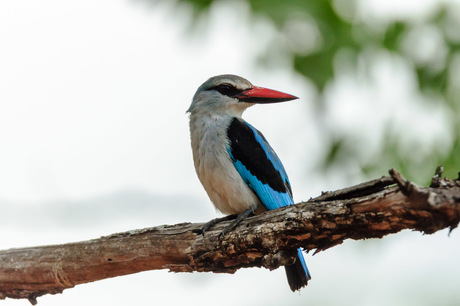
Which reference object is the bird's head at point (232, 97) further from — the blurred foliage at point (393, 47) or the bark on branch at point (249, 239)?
the bark on branch at point (249, 239)

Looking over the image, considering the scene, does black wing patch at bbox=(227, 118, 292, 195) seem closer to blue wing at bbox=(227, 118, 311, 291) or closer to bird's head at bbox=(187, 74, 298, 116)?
blue wing at bbox=(227, 118, 311, 291)

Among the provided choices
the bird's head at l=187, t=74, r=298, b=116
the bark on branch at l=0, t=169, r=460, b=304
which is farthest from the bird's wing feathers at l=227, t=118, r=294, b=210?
the bark on branch at l=0, t=169, r=460, b=304

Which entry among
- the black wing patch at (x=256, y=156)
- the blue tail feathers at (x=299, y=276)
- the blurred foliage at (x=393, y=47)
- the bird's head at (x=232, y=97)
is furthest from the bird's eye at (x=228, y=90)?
the blue tail feathers at (x=299, y=276)

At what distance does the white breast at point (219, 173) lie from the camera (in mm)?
4523

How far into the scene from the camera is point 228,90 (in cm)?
532

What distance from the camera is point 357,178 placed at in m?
4.76

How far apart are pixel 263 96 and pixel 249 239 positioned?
1921mm

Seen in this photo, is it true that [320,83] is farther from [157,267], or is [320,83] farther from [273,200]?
[157,267]

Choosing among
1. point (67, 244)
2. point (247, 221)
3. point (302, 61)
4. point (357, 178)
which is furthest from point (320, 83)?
point (67, 244)

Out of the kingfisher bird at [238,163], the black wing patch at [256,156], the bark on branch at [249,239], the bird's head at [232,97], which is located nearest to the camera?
the bark on branch at [249,239]

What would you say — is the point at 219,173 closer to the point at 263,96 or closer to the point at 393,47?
the point at 263,96

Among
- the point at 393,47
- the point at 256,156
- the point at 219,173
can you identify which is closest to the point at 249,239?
the point at 219,173

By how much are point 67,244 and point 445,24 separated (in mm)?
3012

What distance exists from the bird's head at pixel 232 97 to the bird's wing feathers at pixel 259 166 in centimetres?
30
